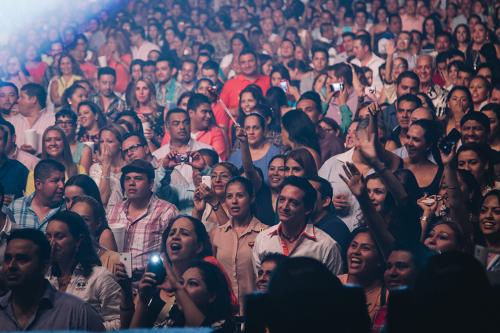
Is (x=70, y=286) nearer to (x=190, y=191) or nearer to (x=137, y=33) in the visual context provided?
(x=190, y=191)

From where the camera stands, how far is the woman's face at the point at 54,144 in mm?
8273

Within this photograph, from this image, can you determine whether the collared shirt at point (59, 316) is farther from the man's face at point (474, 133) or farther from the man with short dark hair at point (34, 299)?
the man's face at point (474, 133)

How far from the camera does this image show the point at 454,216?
621 cm

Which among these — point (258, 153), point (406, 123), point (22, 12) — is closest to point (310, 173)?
point (258, 153)

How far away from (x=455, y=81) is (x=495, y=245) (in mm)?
4136

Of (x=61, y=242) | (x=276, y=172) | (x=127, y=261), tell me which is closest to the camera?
(x=127, y=261)

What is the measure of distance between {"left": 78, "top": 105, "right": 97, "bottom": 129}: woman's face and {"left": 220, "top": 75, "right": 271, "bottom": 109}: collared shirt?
1759 mm

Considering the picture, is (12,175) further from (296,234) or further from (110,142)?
(296,234)

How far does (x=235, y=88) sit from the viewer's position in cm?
1045

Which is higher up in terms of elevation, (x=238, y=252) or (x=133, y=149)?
(x=133, y=149)

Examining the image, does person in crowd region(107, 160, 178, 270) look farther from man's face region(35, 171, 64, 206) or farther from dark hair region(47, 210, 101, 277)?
dark hair region(47, 210, 101, 277)

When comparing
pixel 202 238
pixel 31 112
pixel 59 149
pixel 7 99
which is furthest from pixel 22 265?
pixel 7 99

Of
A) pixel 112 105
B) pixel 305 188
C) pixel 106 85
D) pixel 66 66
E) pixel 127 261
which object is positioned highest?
pixel 66 66

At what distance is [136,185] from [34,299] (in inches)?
95.2
